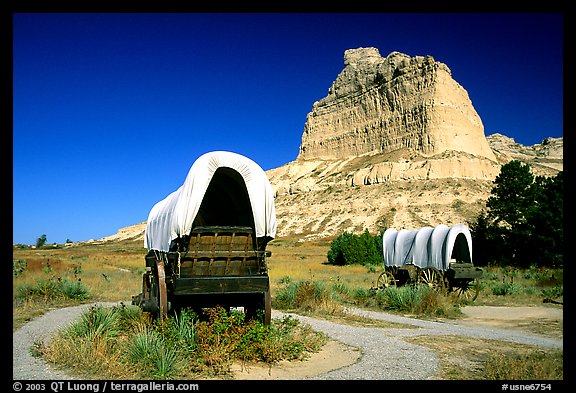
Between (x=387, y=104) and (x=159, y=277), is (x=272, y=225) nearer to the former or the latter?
(x=159, y=277)

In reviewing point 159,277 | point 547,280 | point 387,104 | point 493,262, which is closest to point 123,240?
point 387,104

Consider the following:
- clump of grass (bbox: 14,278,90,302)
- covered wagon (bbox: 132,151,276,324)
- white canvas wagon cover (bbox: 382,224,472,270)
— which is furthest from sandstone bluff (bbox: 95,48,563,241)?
covered wagon (bbox: 132,151,276,324)

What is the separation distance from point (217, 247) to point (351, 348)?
115 inches

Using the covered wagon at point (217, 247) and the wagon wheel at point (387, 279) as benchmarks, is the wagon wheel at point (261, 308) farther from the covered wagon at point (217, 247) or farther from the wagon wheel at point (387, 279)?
the wagon wheel at point (387, 279)

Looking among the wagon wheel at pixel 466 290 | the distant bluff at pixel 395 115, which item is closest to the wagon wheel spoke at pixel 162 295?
the wagon wheel at pixel 466 290

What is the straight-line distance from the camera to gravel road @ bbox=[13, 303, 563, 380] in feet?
20.8

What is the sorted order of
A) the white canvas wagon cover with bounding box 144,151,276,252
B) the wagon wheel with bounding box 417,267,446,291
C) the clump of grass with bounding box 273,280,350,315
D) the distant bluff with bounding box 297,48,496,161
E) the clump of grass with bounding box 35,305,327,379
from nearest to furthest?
the clump of grass with bounding box 35,305,327,379 < the white canvas wagon cover with bounding box 144,151,276,252 < the clump of grass with bounding box 273,280,350,315 < the wagon wheel with bounding box 417,267,446,291 < the distant bluff with bounding box 297,48,496,161

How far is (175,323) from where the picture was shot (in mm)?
7438

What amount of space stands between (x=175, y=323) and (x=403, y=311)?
8366 millimetres

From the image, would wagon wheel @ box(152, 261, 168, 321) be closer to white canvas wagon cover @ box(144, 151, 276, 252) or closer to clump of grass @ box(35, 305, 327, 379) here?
clump of grass @ box(35, 305, 327, 379)

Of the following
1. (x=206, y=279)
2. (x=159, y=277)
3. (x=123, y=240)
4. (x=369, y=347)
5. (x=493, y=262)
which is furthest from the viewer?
(x=123, y=240)

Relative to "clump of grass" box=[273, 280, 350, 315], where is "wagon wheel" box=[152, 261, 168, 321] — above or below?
above

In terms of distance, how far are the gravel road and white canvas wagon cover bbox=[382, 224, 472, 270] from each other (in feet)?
12.7

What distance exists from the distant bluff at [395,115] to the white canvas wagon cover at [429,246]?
244 ft
